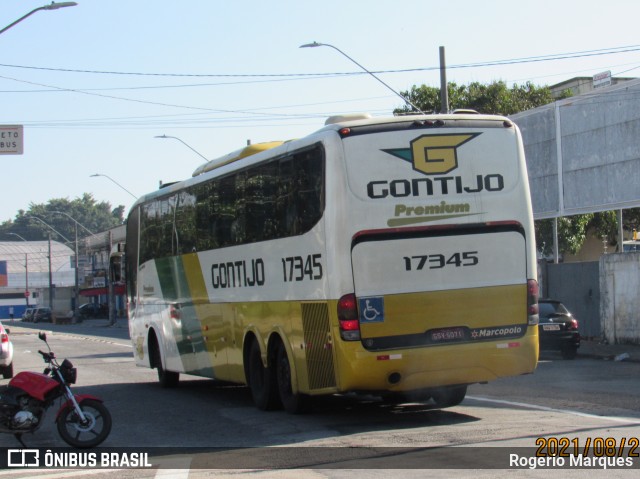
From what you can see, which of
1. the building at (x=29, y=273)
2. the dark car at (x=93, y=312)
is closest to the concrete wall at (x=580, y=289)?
the dark car at (x=93, y=312)

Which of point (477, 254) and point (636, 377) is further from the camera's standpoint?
point (636, 377)

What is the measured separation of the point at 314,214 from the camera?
1229 centimetres

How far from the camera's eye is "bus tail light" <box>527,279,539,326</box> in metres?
12.4

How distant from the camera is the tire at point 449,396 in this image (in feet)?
44.1

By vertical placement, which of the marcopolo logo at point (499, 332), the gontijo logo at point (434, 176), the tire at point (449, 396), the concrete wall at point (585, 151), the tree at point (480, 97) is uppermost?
the tree at point (480, 97)

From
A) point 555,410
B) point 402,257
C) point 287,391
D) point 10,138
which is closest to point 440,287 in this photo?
point 402,257

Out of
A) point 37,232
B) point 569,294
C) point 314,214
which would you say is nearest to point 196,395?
point 314,214

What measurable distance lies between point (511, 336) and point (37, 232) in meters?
177

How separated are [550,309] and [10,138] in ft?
48.6

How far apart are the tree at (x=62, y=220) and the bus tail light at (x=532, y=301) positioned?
169455 millimetres

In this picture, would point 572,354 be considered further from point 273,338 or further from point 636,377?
point 273,338

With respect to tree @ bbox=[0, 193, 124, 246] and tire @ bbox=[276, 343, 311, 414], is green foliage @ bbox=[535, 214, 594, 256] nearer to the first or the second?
tire @ bbox=[276, 343, 311, 414]

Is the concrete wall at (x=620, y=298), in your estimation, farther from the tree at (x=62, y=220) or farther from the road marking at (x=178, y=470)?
the tree at (x=62, y=220)

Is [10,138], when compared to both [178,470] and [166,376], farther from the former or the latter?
[178,470]
